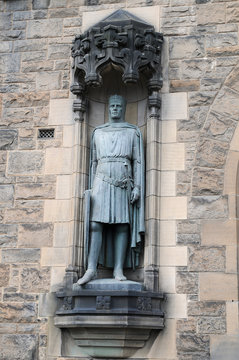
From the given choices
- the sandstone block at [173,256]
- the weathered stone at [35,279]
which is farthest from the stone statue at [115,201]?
the weathered stone at [35,279]

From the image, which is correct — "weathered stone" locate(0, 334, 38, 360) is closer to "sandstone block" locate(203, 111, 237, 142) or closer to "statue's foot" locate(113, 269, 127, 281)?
Result: "statue's foot" locate(113, 269, 127, 281)

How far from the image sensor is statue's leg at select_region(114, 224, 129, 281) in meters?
7.52

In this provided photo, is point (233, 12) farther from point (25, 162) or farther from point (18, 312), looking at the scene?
point (18, 312)

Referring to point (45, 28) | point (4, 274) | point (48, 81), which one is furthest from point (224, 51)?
point (4, 274)

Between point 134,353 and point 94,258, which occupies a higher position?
point 94,258

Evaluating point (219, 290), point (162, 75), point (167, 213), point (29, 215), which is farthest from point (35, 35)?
point (219, 290)

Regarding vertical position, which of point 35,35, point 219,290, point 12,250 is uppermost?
point 35,35

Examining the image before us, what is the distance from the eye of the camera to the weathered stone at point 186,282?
738 cm

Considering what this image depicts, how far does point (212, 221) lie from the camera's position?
753 cm

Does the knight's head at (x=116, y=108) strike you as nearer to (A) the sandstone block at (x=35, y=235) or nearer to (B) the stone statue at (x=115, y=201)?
(B) the stone statue at (x=115, y=201)

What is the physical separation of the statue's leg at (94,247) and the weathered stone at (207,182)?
4.00 feet

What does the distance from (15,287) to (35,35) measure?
3.34 meters

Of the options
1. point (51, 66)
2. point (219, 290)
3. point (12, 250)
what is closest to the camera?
point (219, 290)

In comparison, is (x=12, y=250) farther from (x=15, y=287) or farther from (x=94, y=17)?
(x=94, y=17)
